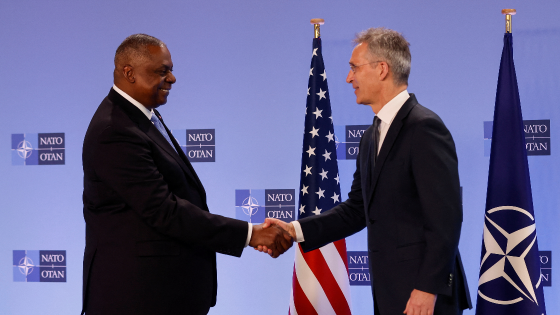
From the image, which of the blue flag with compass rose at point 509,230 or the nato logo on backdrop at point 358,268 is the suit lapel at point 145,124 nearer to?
the blue flag with compass rose at point 509,230

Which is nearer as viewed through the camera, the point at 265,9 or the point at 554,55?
the point at 554,55

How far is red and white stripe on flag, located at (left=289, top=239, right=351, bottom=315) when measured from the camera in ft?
11.1

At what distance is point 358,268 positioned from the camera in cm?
395

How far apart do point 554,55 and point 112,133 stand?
321 centimetres

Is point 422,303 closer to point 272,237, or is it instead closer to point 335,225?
point 335,225

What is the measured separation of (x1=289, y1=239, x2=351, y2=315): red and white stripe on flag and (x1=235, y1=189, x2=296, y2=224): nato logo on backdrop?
0.66 meters

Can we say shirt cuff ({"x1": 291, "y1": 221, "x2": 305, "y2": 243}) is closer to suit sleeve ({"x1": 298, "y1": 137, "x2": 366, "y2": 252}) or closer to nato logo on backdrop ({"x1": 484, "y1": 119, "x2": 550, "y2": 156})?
suit sleeve ({"x1": 298, "y1": 137, "x2": 366, "y2": 252})

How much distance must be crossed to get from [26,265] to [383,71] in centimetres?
371

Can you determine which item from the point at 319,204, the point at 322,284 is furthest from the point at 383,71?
the point at 322,284

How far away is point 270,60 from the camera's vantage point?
4055 millimetres

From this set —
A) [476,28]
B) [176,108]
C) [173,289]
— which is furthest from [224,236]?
[476,28]

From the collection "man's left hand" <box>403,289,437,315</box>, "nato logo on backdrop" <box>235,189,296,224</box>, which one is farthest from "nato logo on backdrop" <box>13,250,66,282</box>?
"man's left hand" <box>403,289,437,315</box>

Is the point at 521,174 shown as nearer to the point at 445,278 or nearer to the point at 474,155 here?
the point at 474,155

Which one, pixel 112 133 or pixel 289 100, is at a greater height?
pixel 289 100
